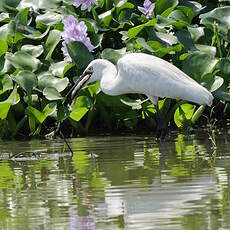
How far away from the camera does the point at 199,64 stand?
1047 centimetres

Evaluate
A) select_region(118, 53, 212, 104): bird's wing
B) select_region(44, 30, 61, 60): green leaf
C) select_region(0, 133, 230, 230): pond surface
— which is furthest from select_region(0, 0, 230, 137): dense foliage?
select_region(0, 133, 230, 230): pond surface

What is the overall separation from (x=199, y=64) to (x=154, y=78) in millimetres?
676

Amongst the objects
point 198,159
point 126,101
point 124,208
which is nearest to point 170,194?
point 124,208

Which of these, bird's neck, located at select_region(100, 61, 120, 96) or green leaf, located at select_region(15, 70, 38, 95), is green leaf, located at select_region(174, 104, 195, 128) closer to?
bird's neck, located at select_region(100, 61, 120, 96)

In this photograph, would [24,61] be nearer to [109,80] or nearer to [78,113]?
[78,113]

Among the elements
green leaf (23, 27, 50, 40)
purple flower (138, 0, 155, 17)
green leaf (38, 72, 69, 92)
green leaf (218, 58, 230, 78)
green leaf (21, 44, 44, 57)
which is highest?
purple flower (138, 0, 155, 17)

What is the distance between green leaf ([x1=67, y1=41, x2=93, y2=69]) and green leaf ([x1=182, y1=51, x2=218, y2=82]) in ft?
3.71

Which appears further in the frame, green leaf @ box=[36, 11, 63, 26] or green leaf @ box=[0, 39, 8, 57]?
green leaf @ box=[36, 11, 63, 26]

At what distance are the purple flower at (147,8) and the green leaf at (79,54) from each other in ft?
2.81

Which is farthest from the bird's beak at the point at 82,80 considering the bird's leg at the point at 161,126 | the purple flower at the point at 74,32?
the bird's leg at the point at 161,126

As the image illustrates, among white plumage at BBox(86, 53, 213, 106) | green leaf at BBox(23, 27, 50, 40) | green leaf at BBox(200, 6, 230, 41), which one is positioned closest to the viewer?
white plumage at BBox(86, 53, 213, 106)

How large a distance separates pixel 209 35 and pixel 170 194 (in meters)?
5.28

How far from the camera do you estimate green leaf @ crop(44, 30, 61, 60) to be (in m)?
11.0

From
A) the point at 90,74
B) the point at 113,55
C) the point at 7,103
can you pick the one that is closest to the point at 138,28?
the point at 113,55
